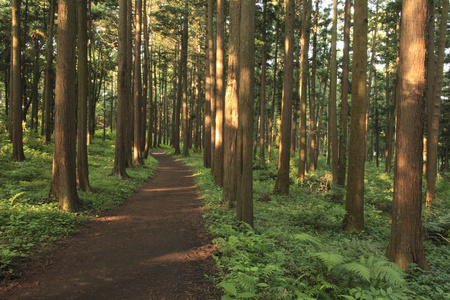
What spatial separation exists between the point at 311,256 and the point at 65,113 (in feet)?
24.7

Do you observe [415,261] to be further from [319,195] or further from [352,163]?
[319,195]

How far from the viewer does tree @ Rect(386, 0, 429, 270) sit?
4.72 metres

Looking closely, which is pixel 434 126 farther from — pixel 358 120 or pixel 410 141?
pixel 410 141

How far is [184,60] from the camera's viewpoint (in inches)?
1009

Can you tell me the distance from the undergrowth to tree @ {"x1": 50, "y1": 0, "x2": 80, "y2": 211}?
4.13 meters

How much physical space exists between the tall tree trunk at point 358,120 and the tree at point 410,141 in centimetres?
203

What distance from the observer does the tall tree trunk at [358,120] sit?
702cm

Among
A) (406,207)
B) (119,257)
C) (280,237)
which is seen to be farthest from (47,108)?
(406,207)

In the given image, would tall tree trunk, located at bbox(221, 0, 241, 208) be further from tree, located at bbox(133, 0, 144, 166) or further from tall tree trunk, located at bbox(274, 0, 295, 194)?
tree, located at bbox(133, 0, 144, 166)

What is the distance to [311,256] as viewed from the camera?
4484mm

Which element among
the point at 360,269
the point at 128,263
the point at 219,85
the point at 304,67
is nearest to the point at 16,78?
the point at 219,85

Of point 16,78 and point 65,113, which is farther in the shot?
point 16,78

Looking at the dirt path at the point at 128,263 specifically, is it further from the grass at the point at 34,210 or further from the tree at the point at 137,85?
the tree at the point at 137,85

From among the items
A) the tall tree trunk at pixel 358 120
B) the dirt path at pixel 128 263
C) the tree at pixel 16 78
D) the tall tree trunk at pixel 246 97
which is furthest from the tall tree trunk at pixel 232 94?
the tree at pixel 16 78
